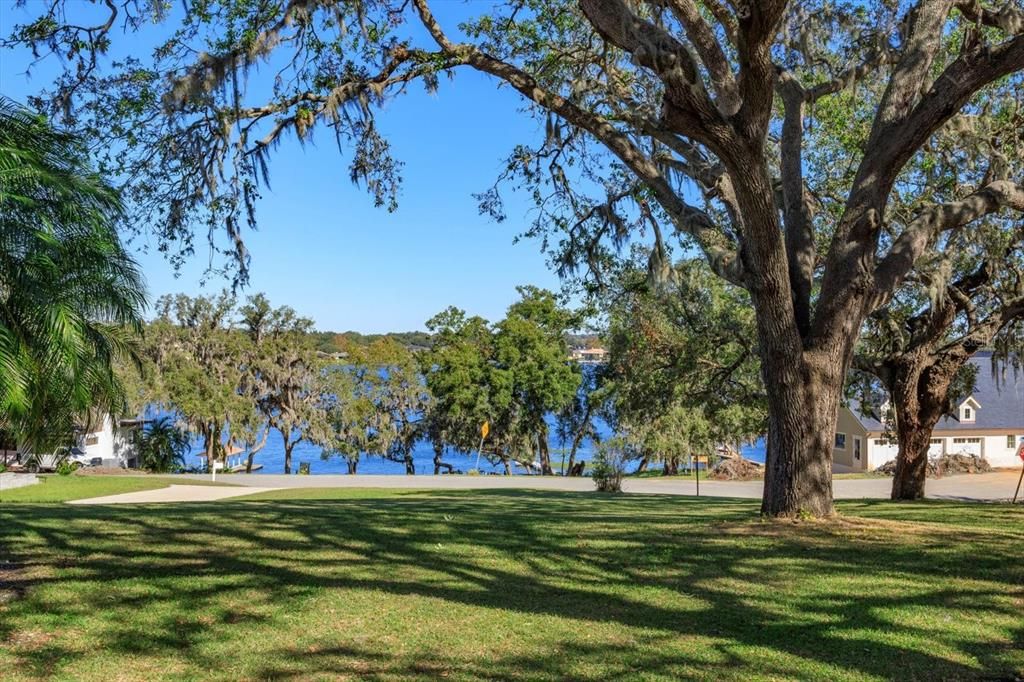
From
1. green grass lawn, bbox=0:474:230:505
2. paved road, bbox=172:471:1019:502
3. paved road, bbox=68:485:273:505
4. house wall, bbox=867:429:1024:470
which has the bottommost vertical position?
paved road, bbox=172:471:1019:502

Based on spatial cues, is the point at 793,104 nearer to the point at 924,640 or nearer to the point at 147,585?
the point at 924,640

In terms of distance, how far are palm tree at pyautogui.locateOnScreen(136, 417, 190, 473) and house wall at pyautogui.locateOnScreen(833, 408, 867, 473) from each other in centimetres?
3191

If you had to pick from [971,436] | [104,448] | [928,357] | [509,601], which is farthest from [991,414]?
[509,601]

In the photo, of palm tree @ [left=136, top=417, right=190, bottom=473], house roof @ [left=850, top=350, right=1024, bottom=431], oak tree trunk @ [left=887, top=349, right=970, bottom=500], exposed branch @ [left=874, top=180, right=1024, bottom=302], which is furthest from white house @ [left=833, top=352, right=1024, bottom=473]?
exposed branch @ [left=874, top=180, right=1024, bottom=302]


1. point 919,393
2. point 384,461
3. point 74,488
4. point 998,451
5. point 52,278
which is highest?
point 52,278

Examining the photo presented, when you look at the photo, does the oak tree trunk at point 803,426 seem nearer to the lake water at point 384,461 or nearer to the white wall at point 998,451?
the white wall at point 998,451

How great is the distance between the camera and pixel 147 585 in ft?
20.0

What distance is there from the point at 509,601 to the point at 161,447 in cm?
3094

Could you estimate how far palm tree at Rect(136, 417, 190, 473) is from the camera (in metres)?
33.2

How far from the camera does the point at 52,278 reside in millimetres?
6129

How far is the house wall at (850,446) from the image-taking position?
→ 42.8 metres

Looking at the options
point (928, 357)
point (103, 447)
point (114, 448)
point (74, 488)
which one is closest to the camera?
point (928, 357)

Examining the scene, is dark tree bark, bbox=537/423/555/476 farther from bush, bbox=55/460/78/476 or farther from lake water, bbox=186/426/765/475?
bush, bbox=55/460/78/476

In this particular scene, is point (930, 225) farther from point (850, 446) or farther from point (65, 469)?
point (850, 446)
